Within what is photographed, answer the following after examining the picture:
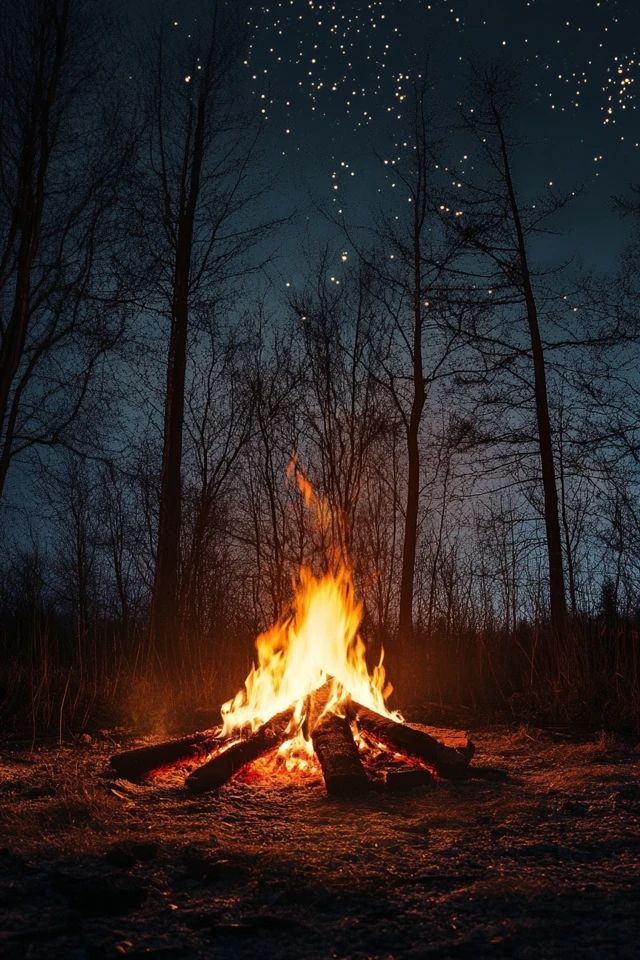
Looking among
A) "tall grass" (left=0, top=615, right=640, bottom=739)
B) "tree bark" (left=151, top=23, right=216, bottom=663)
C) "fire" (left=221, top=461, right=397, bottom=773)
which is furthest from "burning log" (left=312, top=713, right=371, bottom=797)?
"tree bark" (left=151, top=23, right=216, bottom=663)

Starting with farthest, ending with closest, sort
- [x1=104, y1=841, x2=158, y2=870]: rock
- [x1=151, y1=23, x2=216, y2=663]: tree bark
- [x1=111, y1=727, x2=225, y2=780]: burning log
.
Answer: [x1=151, y1=23, x2=216, y2=663]: tree bark → [x1=111, y1=727, x2=225, y2=780]: burning log → [x1=104, y1=841, x2=158, y2=870]: rock

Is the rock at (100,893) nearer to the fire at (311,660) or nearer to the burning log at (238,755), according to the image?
the burning log at (238,755)

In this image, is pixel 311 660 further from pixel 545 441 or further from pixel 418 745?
pixel 545 441

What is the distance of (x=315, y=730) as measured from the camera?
4.97m

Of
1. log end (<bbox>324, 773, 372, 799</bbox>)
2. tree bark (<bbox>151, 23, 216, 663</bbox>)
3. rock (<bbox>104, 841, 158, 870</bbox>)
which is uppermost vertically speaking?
tree bark (<bbox>151, 23, 216, 663</bbox>)

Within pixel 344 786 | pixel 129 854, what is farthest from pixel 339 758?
pixel 129 854

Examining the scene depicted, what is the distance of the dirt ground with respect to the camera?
2398mm

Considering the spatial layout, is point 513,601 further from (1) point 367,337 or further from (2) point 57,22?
(2) point 57,22

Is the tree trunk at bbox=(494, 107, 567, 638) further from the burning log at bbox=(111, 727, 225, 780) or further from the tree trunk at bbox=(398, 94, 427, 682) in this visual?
the burning log at bbox=(111, 727, 225, 780)

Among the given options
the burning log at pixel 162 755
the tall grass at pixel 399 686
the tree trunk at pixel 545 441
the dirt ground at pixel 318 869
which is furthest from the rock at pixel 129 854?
the tree trunk at pixel 545 441

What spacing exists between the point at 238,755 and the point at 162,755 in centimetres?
55

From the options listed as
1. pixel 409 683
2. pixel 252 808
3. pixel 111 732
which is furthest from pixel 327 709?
pixel 409 683

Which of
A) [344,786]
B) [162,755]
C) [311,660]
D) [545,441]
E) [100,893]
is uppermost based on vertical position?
[545,441]

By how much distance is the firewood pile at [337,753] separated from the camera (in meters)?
4.43
